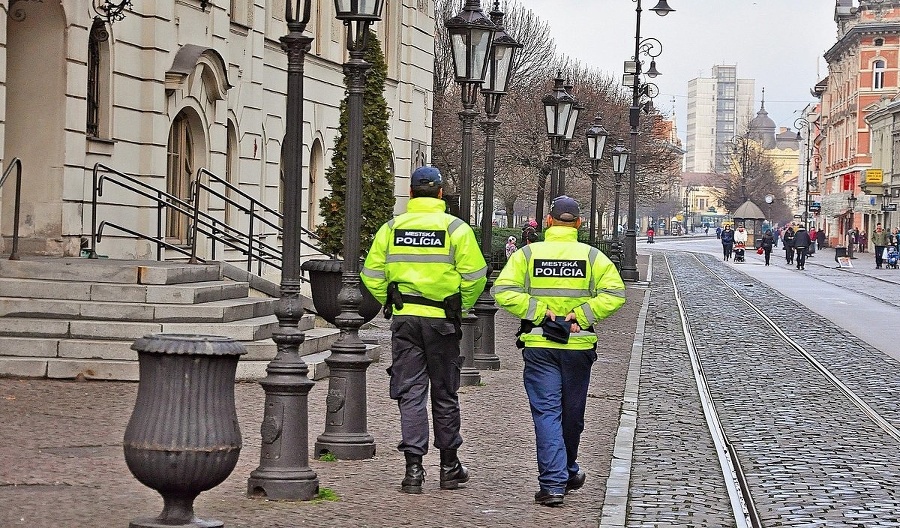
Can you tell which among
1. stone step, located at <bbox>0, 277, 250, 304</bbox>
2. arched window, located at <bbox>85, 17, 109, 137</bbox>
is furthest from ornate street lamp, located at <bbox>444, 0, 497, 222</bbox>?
arched window, located at <bbox>85, 17, 109, 137</bbox>

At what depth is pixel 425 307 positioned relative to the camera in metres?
9.01

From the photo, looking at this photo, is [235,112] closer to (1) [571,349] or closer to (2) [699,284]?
(1) [571,349]

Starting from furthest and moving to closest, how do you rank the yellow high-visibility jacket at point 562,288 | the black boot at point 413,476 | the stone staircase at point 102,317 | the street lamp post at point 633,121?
the street lamp post at point 633,121 < the stone staircase at point 102,317 < the black boot at point 413,476 < the yellow high-visibility jacket at point 562,288

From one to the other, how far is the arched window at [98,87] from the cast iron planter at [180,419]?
12726mm

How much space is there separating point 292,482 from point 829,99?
372 feet

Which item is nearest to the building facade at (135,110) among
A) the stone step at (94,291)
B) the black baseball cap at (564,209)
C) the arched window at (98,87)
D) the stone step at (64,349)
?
the arched window at (98,87)

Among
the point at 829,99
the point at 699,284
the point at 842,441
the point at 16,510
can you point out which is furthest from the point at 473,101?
the point at 829,99

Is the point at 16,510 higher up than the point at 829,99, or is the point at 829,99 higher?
the point at 829,99

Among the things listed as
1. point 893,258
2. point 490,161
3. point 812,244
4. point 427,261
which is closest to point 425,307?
point 427,261

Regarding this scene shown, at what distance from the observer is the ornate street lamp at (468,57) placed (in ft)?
52.7

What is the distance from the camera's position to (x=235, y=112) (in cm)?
2419

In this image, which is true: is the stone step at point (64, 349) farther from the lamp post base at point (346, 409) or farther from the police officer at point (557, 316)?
the police officer at point (557, 316)

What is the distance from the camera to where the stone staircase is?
532 inches

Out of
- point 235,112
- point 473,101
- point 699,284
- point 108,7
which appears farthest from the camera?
point 699,284
